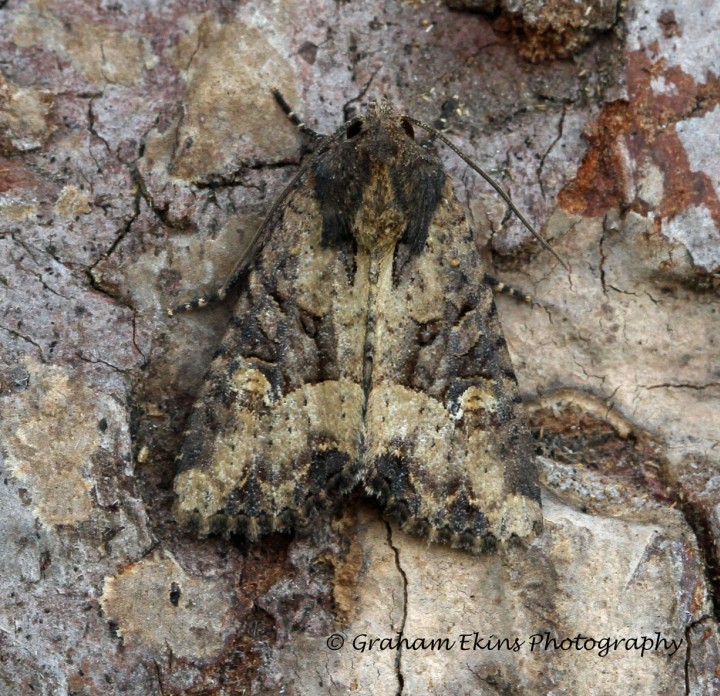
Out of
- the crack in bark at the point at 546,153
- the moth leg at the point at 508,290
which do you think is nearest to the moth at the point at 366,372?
the moth leg at the point at 508,290

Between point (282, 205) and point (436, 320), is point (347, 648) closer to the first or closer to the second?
point (436, 320)

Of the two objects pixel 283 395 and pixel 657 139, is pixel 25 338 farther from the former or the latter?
pixel 657 139

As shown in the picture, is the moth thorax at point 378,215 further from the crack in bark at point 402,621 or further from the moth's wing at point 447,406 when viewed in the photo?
the crack in bark at point 402,621

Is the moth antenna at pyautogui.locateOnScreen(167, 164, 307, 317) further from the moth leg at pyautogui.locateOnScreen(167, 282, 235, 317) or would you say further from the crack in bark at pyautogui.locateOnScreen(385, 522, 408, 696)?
the crack in bark at pyautogui.locateOnScreen(385, 522, 408, 696)

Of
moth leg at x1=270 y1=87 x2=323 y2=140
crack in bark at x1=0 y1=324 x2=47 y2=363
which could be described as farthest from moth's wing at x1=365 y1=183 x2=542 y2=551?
crack in bark at x1=0 y1=324 x2=47 y2=363

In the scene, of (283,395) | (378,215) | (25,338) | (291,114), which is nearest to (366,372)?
(283,395)

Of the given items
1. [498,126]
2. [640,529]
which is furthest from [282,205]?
[640,529]

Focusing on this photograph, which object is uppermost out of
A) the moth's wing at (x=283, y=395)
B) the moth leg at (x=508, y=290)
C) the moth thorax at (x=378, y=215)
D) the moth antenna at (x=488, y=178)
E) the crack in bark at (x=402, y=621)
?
the moth antenna at (x=488, y=178)

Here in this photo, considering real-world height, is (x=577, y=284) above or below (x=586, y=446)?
above
